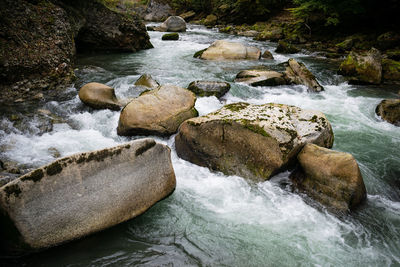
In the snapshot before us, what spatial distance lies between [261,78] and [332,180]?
19.1 feet

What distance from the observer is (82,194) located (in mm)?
3131

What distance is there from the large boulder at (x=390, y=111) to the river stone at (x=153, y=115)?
5.38 meters

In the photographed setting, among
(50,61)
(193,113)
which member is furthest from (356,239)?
(50,61)

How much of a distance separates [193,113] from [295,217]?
3.39 meters

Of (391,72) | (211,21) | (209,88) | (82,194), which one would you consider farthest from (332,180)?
(211,21)

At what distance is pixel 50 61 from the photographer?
25.8ft

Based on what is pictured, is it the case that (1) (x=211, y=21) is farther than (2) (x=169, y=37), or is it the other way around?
(1) (x=211, y=21)

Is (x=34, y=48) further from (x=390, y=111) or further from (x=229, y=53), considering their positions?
(x=390, y=111)

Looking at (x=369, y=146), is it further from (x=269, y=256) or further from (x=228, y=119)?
(x=269, y=256)

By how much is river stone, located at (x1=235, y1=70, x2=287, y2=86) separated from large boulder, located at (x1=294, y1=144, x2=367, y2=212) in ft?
17.0

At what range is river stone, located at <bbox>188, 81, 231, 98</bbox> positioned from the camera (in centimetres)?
800

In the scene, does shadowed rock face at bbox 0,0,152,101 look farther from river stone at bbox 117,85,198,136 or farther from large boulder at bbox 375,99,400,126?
large boulder at bbox 375,99,400,126

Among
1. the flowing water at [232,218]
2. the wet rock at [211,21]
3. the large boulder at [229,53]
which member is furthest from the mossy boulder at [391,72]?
the wet rock at [211,21]

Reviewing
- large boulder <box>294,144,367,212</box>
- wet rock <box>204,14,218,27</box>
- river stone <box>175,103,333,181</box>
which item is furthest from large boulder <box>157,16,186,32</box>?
large boulder <box>294,144,367,212</box>
